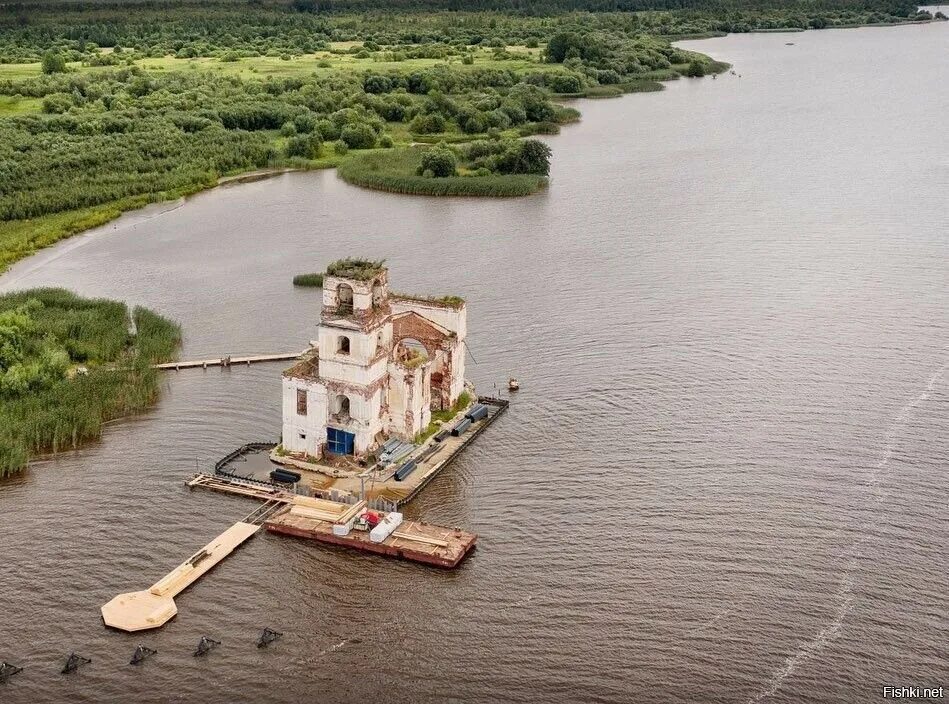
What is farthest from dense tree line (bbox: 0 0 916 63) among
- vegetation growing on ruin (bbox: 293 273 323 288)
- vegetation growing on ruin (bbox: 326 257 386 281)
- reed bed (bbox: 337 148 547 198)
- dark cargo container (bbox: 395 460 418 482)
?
dark cargo container (bbox: 395 460 418 482)

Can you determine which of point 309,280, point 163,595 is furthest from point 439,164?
point 163,595

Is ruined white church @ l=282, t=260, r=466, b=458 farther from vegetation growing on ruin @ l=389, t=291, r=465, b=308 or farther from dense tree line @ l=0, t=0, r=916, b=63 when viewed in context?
dense tree line @ l=0, t=0, r=916, b=63

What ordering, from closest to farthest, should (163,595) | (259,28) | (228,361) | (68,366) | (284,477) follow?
(163,595) → (284,477) → (68,366) → (228,361) → (259,28)

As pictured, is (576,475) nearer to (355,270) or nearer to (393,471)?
(393,471)

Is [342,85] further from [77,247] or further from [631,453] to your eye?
[631,453]

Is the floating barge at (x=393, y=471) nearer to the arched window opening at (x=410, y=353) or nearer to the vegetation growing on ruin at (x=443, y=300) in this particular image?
the arched window opening at (x=410, y=353)

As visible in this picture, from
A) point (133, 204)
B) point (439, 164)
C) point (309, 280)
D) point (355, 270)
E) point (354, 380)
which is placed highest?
point (355, 270)

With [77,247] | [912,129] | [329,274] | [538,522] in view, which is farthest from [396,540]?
[912,129]
